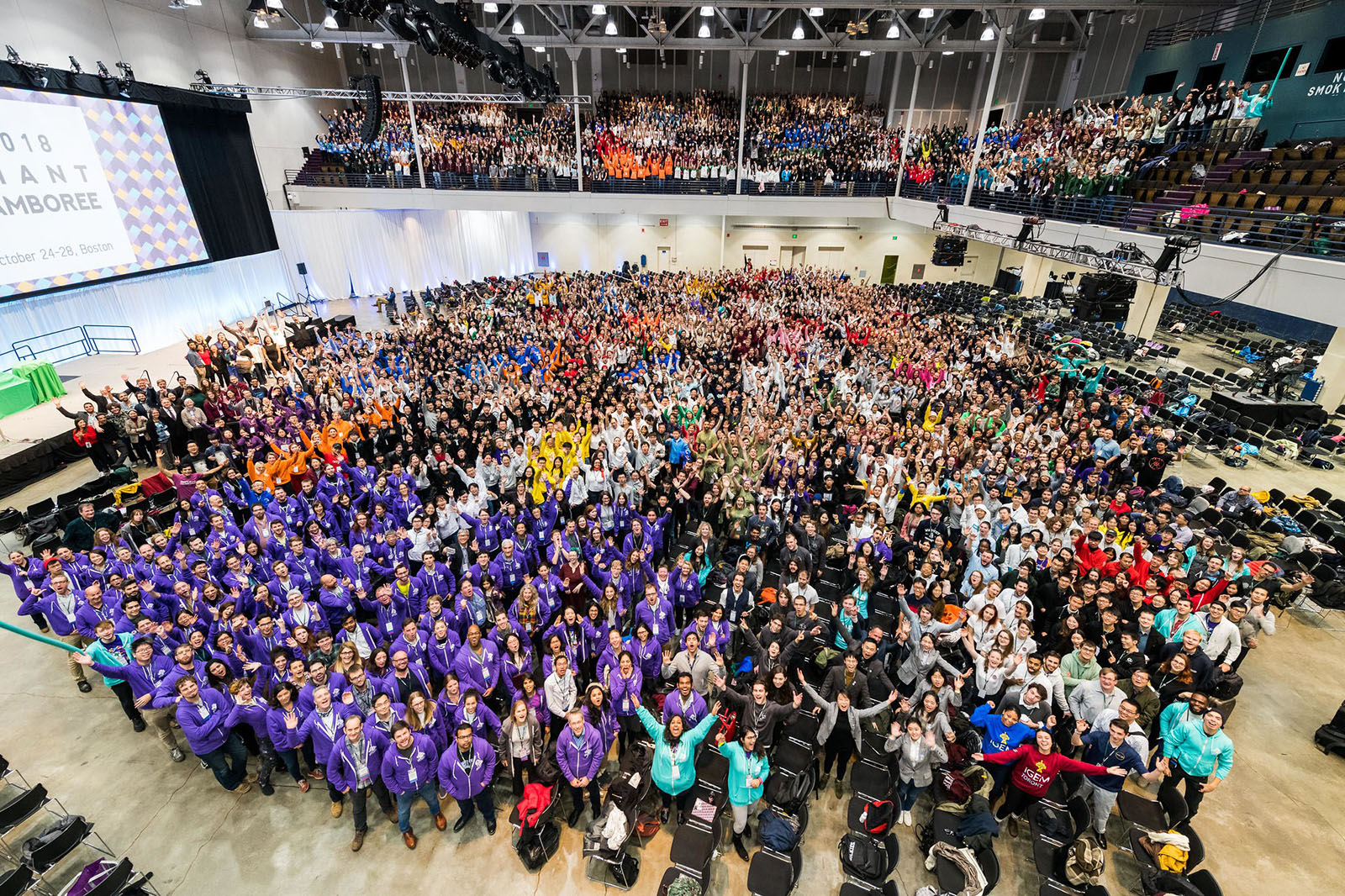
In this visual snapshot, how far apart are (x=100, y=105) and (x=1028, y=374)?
961 inches

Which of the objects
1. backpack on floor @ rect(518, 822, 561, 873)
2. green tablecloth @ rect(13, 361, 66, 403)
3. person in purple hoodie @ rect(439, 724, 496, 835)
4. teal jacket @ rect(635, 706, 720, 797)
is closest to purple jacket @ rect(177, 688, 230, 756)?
person in purple hoodie @ rect(439, 724, 496, 835)

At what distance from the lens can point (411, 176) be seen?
77.8 feet

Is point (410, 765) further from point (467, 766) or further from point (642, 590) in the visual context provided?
point (642, 590)

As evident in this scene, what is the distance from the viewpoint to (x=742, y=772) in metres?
4.59

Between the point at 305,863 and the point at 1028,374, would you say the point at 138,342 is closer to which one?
the point at 305,863

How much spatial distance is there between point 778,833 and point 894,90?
30.9 meters

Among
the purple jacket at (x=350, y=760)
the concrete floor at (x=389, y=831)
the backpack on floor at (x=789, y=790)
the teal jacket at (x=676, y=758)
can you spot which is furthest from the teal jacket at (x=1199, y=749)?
the purple jacket at (x=350, y=760)

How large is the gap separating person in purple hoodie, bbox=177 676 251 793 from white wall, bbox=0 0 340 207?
19193 millimetres

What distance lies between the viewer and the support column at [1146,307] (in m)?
16.6

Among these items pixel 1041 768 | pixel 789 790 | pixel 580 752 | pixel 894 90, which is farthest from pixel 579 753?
pixel 894 90

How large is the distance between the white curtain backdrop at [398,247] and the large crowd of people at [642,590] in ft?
43.8

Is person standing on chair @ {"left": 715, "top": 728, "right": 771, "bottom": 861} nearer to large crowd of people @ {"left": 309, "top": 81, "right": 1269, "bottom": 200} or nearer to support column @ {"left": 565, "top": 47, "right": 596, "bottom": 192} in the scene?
large crowd of people @ {"left": 309, "top": 81, "right": 1269, "bottom": 200}

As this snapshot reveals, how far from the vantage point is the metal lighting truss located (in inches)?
462

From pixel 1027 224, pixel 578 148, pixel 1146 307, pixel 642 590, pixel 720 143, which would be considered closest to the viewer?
pixel 642 590
